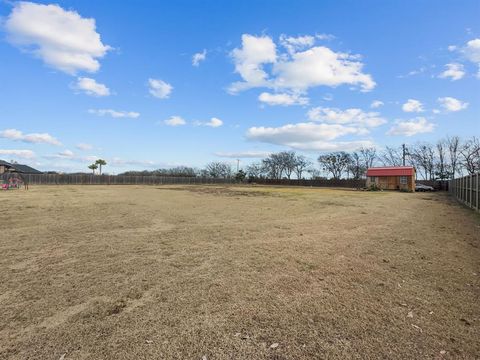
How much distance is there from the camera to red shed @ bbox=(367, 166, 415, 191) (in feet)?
134

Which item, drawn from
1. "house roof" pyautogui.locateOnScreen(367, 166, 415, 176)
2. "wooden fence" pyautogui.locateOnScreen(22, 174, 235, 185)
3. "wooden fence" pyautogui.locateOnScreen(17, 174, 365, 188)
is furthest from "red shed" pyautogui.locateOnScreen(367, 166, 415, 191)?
"wooden fence" pyautogui.locateOnScreen(22, 174, 235, 185)

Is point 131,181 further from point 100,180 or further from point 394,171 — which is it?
point 394,171

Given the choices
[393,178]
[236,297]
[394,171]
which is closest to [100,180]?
[393,178]

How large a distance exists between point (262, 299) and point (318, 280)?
43.6 inches

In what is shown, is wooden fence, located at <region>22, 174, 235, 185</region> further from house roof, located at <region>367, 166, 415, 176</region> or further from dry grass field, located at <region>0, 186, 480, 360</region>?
dry grass field, located at <region>0, 186, 480, 360</region>

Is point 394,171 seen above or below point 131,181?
above

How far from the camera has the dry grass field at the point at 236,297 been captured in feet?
8.82

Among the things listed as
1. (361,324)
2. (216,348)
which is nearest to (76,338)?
(216,348)

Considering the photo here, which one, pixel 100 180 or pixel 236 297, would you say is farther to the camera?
pixel 100 180

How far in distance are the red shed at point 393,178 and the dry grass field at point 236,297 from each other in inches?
1486

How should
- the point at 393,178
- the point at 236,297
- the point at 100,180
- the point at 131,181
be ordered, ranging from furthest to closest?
1. the point at 131,181
2. the point at 100,180
3. the point at 393,178
4. the point at 236,297

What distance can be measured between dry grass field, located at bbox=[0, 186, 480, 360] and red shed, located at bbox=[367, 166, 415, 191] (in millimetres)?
37757

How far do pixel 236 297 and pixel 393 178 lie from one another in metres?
44.2

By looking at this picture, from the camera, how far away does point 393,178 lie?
42.3 m
